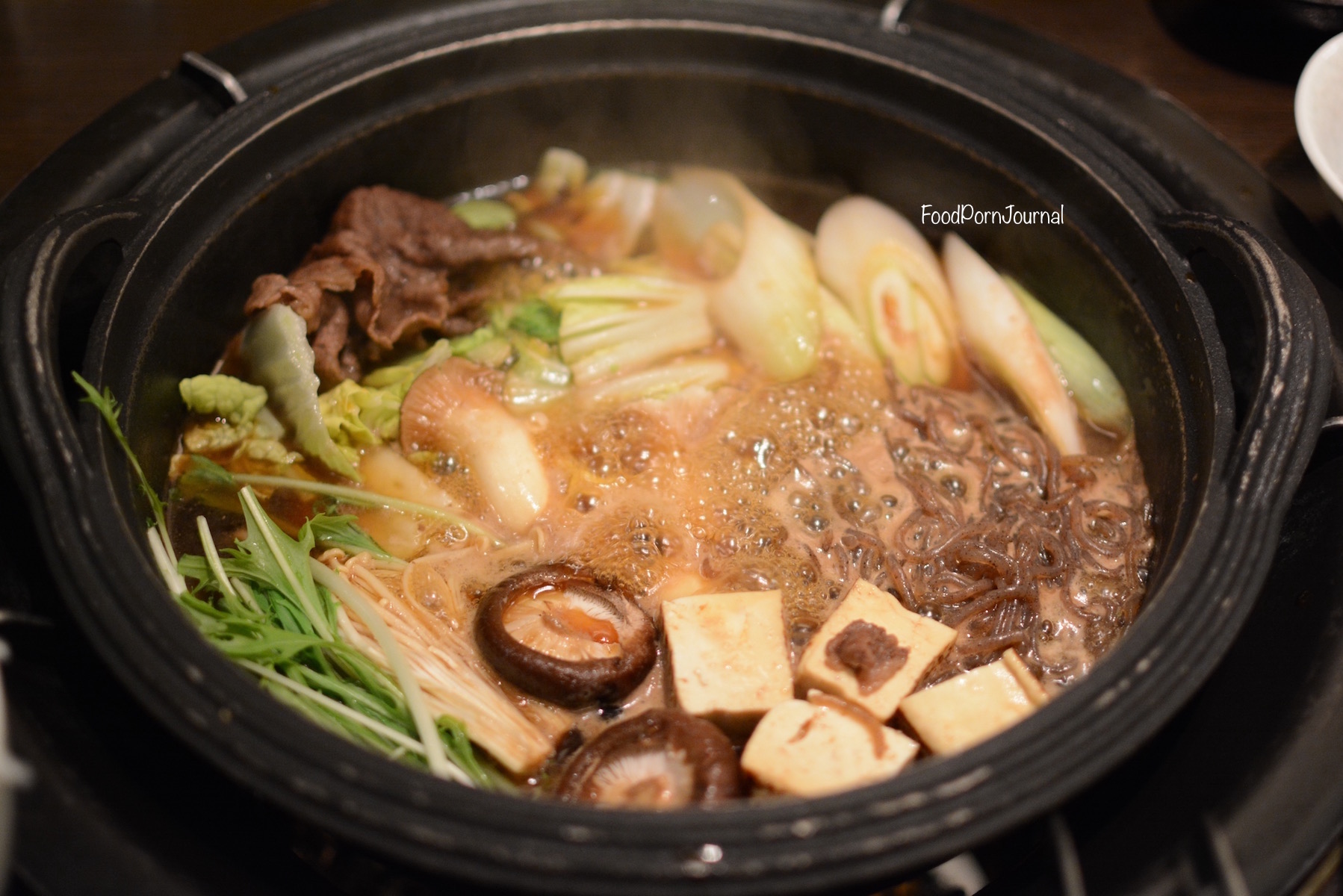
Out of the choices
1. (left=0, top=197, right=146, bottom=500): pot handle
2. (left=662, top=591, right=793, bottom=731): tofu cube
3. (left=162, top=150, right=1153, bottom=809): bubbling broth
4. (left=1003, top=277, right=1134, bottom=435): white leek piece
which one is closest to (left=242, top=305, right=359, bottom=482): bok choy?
(left=162, top=150, right=1153, bottom=809): bubbling broth

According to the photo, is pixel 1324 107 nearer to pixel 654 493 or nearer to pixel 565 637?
pixel 654 493

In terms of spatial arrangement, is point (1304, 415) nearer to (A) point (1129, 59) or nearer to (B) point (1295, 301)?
(B) point (1295, 301)

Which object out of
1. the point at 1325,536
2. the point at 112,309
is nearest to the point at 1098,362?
the point at 1325,536

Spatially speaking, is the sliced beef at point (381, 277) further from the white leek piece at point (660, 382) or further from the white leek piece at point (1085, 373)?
the white leek piece at point (1085, 373)

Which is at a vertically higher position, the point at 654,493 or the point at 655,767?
the point at 654,493

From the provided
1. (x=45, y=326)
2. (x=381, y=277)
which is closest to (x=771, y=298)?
(x=381, y=277)

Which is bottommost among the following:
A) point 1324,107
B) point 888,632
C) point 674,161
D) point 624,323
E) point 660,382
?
point 888,632
